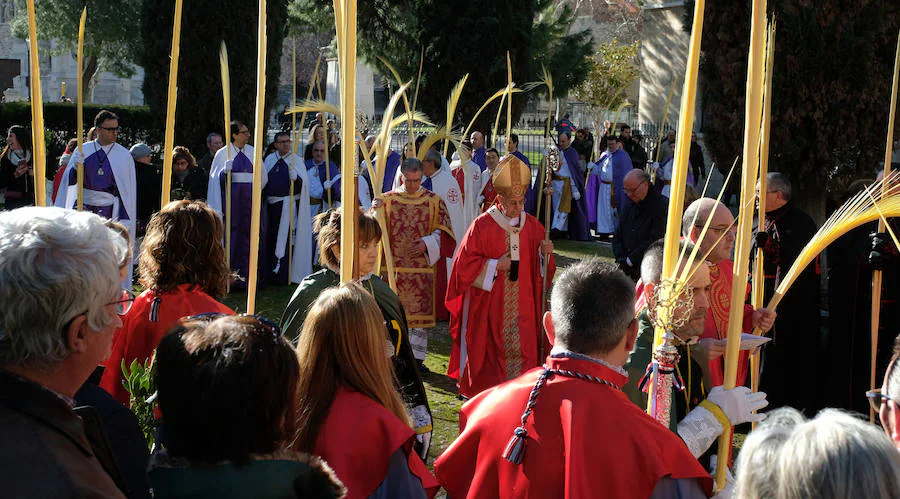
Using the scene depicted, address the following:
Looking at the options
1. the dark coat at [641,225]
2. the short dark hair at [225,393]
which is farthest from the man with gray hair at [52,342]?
the dark coat at [641,225]

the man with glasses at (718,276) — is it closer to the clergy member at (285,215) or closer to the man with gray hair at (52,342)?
the man with gray hair at (52,342)

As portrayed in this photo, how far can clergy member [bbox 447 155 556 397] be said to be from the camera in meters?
6.44

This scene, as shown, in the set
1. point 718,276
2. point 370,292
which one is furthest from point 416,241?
point 370,292

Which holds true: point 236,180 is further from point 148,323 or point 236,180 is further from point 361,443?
point 361,443

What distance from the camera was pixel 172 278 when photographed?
11.9 feet

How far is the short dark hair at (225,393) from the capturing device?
2061 millimetres

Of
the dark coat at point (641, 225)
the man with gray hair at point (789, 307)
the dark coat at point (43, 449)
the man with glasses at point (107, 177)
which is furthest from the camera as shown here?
the man with glasses at point (107, 177)

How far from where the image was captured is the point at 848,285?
629 centimetres

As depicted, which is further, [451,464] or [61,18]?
[61,18]

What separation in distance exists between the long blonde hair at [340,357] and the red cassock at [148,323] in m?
0.95

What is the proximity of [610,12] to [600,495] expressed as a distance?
130 feet

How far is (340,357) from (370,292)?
4.09 ft

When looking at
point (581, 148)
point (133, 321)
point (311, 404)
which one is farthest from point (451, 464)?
point (581, 148)

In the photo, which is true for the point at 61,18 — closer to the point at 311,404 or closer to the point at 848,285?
the point at 848,285
